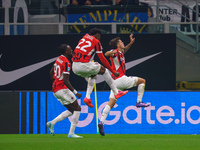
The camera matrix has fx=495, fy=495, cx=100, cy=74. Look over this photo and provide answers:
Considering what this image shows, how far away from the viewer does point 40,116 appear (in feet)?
46.9

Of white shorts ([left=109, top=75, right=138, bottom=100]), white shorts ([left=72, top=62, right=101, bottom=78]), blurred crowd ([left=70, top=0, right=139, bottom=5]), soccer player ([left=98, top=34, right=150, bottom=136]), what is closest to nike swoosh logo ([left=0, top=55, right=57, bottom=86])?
blurred crowd ([left=70, top=0, right=139, bottom=5])

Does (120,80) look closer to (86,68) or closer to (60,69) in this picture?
(86,68)

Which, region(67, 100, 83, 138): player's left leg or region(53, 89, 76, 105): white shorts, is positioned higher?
region(53, 89, 76, 105): white shorts

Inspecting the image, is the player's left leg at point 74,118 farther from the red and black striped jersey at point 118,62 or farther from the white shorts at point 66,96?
the red and black striped jersey at point 118,62

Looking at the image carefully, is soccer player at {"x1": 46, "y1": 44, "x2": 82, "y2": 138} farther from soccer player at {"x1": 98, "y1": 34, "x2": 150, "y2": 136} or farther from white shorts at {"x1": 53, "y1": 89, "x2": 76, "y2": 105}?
soccer player at {"x1": 98, "y1": 34, "x2": 150, "y2": 136}

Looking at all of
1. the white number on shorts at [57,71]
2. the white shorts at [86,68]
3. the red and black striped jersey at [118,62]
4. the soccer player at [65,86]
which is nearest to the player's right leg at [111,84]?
the white shorts at [86,68]

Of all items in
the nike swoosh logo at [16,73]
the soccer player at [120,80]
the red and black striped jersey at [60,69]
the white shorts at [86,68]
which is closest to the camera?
the white shorts at [86,68]

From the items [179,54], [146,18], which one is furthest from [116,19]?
[179,54]

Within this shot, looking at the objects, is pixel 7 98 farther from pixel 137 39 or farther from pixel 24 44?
pixel 137 39

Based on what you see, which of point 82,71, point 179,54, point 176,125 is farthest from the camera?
point 179,54

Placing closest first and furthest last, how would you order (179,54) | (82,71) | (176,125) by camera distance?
(82,71) → (176,125) → (179,54)

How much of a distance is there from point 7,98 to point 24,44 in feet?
5.70

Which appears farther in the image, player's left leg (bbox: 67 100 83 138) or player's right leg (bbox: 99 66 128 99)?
player's right leg (bbox: 99 66 128 99)

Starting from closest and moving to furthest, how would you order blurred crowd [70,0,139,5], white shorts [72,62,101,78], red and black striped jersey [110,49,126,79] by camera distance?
white shorts [72,62,101,78] → red and black striped jersey [110,49,126,79] → blurred crowd [70,0,139,5]
